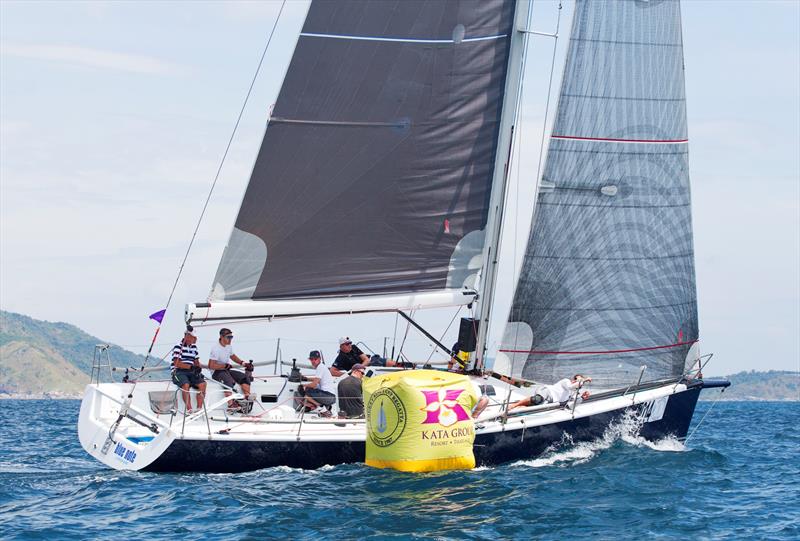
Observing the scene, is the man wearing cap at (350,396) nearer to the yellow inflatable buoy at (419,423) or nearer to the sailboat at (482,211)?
the sailboat at (482,211)

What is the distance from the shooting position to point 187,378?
46.5 ft

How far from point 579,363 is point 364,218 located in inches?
150

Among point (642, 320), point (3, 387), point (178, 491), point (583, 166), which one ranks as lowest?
point (3, 387)

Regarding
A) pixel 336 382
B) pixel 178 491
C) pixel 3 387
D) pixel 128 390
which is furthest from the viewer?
pixel 3 387

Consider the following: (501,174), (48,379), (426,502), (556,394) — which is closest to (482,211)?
(501,174)

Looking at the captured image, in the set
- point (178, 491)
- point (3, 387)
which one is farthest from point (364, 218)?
point (3, 387)

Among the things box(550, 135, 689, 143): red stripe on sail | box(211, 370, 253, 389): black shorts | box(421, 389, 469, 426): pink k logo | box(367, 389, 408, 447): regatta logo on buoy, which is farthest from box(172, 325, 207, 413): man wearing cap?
box(550, 135, 689, 143): red stripe on sail

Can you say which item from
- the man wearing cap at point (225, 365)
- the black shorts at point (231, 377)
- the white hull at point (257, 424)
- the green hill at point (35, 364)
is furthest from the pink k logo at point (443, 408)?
the green hill at point (35, 364)

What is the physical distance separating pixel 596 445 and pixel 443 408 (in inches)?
135

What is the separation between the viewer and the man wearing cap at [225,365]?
578 inches

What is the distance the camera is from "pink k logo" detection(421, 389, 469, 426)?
12039 millimetres

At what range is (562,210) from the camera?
614 inches

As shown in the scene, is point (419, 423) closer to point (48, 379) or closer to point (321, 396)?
point (321, 396)

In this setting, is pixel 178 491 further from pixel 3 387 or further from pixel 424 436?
pixel 3 387
